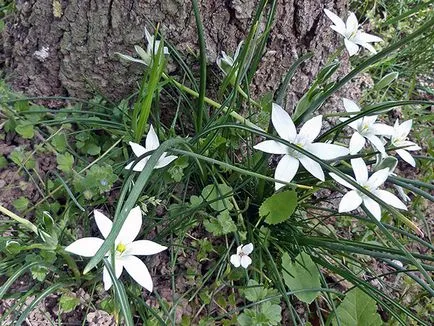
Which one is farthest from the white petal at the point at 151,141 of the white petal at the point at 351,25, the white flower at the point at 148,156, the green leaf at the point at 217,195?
the white petal at the point at 351,25

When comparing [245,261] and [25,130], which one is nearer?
[245,261]

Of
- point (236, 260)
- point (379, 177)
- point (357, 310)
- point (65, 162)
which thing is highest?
point (379, 177)

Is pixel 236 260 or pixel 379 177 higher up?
pixel 379 177

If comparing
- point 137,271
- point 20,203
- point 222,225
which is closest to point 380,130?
point 222,225

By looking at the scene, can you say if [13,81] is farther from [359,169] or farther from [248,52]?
[359,169]

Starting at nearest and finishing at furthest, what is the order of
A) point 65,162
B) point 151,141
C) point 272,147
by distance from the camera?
1. point 272,147
2. point 151,141
3. point 65,162

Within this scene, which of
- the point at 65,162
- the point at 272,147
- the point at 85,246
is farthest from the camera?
the point at 65,162

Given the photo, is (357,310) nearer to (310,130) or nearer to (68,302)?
(310,130)

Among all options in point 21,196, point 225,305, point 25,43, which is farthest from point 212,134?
point 25,43
